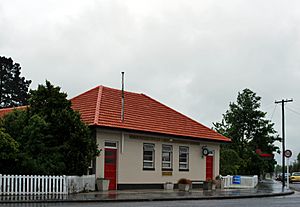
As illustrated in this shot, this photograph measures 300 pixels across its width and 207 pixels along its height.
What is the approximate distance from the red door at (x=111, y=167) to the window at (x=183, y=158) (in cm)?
572

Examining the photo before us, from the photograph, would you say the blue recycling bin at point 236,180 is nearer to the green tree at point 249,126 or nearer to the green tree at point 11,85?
the green tree at point 249,126

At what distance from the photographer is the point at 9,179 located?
75.4 feet

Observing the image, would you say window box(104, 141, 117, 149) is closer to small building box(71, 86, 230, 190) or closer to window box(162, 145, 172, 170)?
small building box(71, 86, 230, 190)

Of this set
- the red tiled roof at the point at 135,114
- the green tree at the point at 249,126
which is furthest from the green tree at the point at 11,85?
the red tiled roof at the point at 135,114

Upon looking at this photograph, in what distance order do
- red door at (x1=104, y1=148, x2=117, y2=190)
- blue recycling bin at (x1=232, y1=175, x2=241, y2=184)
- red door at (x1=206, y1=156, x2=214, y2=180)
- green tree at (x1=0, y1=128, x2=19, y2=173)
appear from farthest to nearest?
1. blue recycling bin at (x1=232, y1=175, x2=241, y2=184)
2. red door at (x1=206, y1=156, x2=214, y2=180)
3. red door at (x1=104, y1=148, x2=117, y2=190)
4. green tree at (x1=0, y1=128, x2=19, y2=173)

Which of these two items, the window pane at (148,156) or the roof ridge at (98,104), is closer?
the roof ridge at (98,104)

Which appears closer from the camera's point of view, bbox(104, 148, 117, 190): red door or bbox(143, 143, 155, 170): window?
bbox(104, 148, 117, 190): red door

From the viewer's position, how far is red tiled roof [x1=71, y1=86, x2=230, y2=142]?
30.4m

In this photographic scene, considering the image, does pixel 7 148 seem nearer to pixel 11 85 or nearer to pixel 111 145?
pixel 111 145

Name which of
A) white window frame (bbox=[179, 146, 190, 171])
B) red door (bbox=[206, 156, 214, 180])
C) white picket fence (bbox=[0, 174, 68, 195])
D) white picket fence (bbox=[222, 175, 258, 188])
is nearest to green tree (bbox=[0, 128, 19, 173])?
white picket fence (bbox=[0, 174, 68, 195])

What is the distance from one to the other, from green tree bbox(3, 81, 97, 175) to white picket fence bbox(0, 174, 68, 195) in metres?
0.76

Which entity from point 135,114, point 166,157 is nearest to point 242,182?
point 166,157

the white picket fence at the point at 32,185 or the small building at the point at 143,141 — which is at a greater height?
the small building at the point at 143,141

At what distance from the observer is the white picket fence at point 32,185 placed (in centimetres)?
2295
